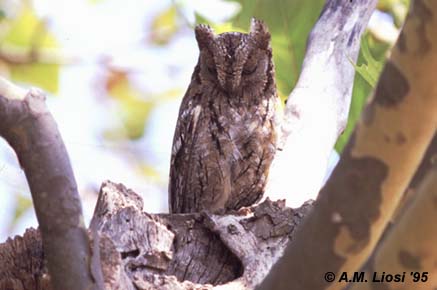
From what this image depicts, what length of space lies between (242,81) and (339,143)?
51 cm

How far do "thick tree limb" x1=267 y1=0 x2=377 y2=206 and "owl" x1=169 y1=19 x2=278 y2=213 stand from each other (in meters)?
0.19

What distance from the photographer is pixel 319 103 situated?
3.47 meters

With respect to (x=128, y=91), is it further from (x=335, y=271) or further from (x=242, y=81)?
(x=335, y=271)

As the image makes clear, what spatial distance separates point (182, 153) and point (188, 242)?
1278 millimetres

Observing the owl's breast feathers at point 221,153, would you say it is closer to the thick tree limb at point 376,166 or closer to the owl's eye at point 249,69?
the owl's eye at point 249,69

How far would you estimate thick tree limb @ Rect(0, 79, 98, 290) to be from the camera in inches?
68.6

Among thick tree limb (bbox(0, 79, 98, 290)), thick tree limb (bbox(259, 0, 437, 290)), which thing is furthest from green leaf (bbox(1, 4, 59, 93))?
thick tree limb (bbox(259, 0, 437, 290))

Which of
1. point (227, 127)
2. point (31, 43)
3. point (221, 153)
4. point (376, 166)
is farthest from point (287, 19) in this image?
point (376, 166)

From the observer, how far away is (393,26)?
430cm

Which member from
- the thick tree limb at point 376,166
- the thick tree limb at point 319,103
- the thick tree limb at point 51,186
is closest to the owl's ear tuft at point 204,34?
the thick tree limb at point 319,103

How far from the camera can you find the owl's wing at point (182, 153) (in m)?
3.83

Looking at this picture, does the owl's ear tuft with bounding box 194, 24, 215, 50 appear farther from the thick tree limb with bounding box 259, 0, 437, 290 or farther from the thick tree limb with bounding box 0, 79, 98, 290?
the thick tree limb with bounding box 259, 0, 437, 290

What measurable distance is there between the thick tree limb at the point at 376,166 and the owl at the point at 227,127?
7.37 feet

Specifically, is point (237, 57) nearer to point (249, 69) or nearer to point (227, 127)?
point (249, 69)
